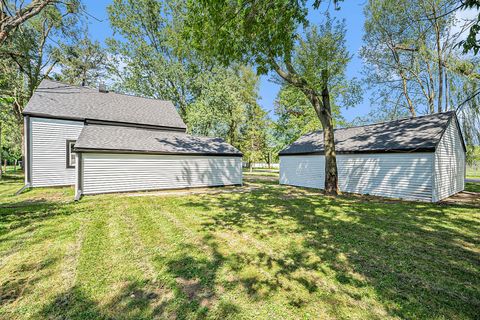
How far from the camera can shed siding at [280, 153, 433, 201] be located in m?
9.73

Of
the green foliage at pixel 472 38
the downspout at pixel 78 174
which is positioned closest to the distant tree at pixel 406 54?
the green foliage at pixel 472 38

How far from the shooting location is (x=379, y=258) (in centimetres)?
389

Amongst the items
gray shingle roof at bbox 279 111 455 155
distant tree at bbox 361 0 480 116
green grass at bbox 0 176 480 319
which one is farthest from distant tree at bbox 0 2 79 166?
distant tree at bbox 361 0 480 116

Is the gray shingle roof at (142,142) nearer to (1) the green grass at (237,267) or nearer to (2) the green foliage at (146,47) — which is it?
(1) the green grass at (237,267)

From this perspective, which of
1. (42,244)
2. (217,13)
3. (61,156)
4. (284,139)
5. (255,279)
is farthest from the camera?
(284,139)

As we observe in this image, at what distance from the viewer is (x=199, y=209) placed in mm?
7727

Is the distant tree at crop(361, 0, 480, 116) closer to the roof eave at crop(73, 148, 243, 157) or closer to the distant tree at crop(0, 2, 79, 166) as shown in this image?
the roof eave at crop(73, 148, 243, 157)

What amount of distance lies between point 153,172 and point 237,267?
10.1m

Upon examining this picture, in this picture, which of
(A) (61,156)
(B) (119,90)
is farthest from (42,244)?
(B) (119,90)

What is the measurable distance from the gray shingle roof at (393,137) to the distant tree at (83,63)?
23.3 meters

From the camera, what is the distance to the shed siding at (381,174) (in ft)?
31.9

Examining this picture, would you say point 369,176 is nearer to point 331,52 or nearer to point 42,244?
point 331,52

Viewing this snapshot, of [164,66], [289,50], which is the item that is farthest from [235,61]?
[164,66]

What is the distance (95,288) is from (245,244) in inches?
106
